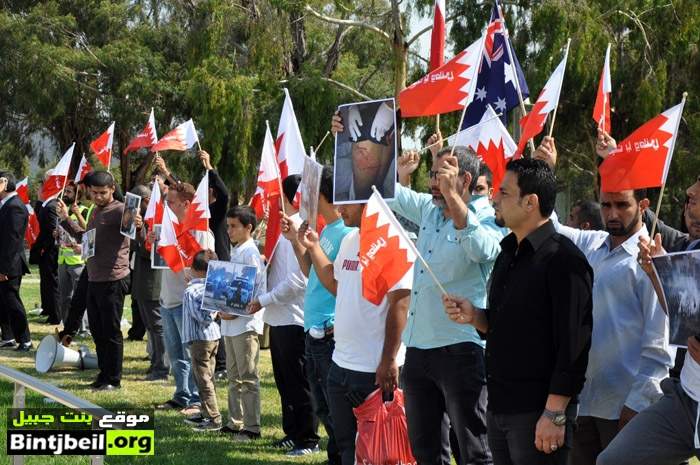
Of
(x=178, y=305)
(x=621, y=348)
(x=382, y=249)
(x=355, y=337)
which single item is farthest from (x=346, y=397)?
(x=178, y=305)

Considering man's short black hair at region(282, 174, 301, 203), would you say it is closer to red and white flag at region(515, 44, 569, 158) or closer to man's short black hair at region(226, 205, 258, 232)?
man's short black hair at region(226, 205, 258, 232)

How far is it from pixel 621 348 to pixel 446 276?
0.94 m

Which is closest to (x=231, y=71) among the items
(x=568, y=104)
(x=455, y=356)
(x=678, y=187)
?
(x=568, y=104)

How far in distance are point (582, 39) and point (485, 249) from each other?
1948 centimetres

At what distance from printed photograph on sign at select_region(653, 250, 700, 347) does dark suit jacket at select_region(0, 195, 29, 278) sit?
980 cm

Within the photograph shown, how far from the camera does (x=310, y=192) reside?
643 centimetres

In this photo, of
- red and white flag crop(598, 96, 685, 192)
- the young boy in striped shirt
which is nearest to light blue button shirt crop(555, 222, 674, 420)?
red and white flag crop(598, 96, 685, 192)

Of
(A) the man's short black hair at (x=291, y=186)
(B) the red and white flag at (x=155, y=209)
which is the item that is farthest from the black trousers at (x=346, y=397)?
(B) the red and white flag at (x=155, y=209)

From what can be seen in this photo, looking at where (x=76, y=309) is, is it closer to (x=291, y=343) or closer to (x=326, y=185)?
(x=291, y=343)

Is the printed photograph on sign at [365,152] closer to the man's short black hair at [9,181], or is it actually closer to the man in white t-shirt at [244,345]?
the man in white t-shirt at [244,345]

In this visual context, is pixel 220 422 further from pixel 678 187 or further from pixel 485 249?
pixel 678 187

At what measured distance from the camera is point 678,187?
86.3 ft

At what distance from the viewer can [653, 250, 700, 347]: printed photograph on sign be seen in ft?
13.9

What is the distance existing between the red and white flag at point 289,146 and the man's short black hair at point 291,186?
0.31 meters
